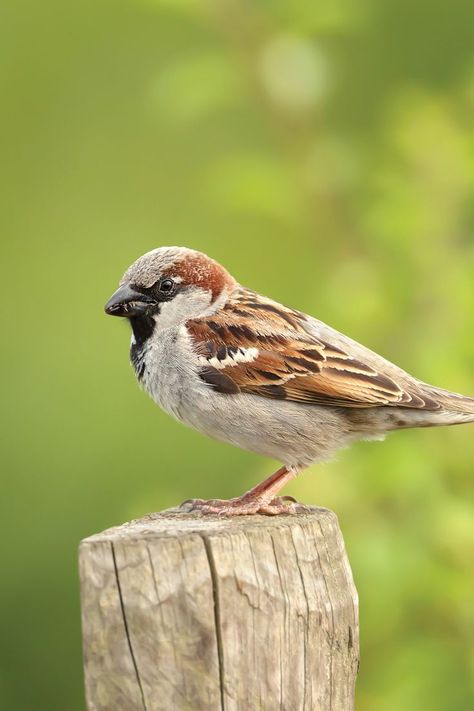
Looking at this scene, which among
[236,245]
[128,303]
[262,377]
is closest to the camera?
[262,377]

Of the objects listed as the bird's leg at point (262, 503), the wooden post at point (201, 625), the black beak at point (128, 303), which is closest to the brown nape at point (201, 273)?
the black beak at point (128, 303)

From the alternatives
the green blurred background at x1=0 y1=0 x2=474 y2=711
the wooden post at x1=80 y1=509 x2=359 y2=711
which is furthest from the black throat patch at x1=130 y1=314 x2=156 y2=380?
the wooden post at x1=80 y1=509 x2=359 y2=711

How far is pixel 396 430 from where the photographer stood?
4152 millimetres

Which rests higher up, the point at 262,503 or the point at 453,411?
the point at 453,411

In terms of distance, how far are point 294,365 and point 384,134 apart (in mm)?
1008

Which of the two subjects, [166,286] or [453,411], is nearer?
[453,411]

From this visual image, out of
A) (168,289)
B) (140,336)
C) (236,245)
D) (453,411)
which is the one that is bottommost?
(453,411)

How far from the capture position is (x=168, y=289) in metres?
4.12

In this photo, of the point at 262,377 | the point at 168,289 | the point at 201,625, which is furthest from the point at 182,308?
the point at 201,625

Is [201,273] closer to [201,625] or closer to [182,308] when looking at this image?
[182,308]

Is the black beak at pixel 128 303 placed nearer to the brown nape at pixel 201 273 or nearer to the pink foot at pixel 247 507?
the brown nape at pixel 201 273

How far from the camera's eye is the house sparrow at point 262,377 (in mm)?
3916

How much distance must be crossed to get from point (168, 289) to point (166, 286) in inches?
0.5

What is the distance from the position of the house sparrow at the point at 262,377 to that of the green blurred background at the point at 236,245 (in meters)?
0.10
